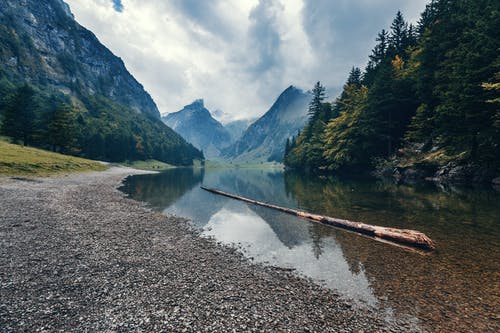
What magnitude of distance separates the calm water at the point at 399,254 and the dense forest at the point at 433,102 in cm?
1529

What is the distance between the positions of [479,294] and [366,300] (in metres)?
5.11

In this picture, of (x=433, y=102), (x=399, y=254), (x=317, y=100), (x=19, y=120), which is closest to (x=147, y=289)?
(x=399, y=254)

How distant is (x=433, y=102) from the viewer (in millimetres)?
51938

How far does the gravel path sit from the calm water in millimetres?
1594

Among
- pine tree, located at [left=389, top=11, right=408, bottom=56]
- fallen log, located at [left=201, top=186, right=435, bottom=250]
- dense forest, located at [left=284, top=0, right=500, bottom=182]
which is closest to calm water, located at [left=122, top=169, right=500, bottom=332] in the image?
fallen log, located at [left=201, top=186, right=435, bottom=250]

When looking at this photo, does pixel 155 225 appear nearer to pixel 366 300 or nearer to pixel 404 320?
pixel 366 300

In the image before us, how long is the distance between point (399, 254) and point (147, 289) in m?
15.0

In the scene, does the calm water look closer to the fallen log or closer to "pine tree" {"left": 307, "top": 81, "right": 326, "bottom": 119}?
the fallen log

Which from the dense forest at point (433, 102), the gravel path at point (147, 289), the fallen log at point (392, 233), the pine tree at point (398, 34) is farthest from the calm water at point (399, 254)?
the pine tree at point (398, 34)

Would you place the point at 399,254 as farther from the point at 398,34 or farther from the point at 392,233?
the point at 398,34

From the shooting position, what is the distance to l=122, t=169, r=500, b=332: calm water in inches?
378

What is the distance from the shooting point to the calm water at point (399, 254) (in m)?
9.61

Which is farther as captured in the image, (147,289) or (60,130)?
(60,130)

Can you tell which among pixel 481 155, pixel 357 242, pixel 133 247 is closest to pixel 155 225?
pixel 133 247
